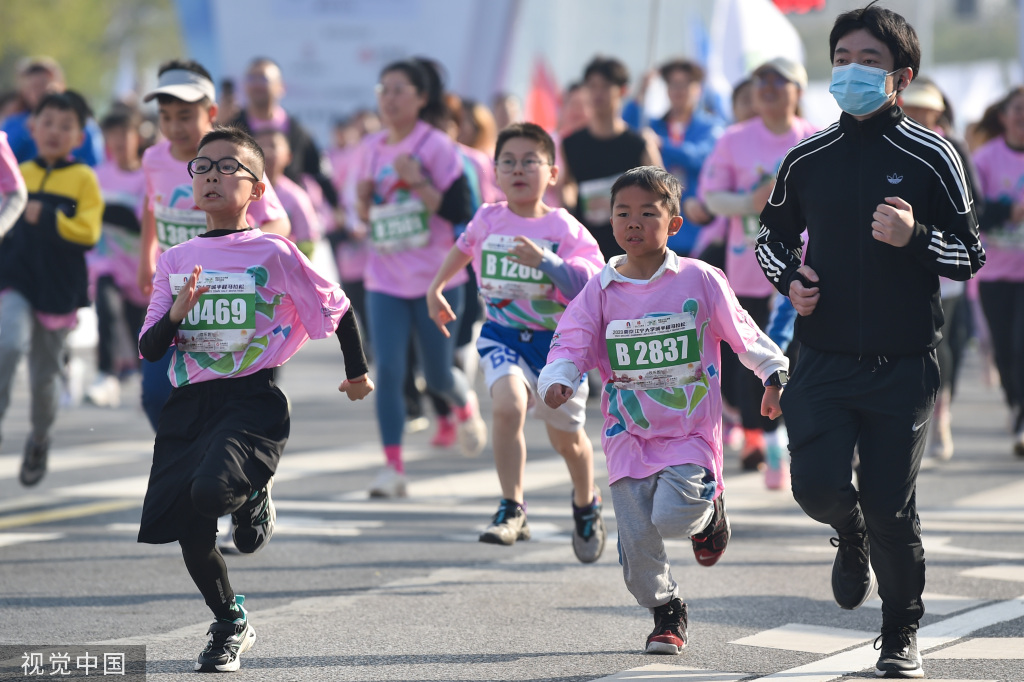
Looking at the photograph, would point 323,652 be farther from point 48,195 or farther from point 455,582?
point 48,195

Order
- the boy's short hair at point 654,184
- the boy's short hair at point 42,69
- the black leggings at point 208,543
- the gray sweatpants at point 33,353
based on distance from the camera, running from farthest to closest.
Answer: the boy's short hair at point 42,69, the gray sweatpants at point 33,353, the boy's short hair at point 654,184, the black leggings at point 208,543

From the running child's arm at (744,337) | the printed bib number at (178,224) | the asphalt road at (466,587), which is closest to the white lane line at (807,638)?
the asphalt road at (466,587)

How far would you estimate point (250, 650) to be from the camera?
18.1 ft

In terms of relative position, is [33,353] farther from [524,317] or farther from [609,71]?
[609,71]

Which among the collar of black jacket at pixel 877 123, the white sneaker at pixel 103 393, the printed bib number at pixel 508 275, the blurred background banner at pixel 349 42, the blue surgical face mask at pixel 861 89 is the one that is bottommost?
the white sneaker at pixel 103 393

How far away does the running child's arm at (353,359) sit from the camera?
559 cm

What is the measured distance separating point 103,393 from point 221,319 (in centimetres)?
805

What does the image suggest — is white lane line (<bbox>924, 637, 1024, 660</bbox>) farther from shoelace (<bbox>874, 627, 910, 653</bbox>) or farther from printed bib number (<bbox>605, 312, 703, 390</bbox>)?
printed bib number (<bbox>605, 312, 703, 390</bbox>)

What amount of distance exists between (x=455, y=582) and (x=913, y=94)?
4039mm

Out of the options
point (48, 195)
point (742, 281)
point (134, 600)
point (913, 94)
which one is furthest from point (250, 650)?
point (913, 94)

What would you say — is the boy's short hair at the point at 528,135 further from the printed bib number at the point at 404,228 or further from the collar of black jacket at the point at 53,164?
the collar of black jacket at the point at 53,164

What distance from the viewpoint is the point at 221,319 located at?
541 centimetres

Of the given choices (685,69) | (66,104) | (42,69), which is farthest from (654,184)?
(42,69)

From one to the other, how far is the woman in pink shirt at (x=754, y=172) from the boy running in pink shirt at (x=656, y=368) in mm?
3192
